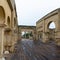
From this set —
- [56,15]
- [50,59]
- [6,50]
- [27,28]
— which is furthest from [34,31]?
[50,59]

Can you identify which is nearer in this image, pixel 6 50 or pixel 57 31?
pixel 6 50

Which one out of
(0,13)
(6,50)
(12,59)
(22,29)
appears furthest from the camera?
(22,29)

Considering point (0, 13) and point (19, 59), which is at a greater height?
point (0, 13)

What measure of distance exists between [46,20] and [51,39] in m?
5.14

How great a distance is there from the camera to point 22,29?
3781 centimetres

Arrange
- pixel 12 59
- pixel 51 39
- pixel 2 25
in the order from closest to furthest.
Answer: pixel 2 25, pixel 12 59, pixel 51 39

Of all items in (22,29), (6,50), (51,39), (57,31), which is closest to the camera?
(6,50)

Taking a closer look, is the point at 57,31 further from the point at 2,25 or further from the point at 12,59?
the point at 2,25

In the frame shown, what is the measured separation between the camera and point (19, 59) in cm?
1051

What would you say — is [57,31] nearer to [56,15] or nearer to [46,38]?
[56,15]

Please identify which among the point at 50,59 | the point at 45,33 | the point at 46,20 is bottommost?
the point at 50,59

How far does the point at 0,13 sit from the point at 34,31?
28.8 metres

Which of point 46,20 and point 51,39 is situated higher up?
point 46,20

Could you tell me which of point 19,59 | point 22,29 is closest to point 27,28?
point 22,29
